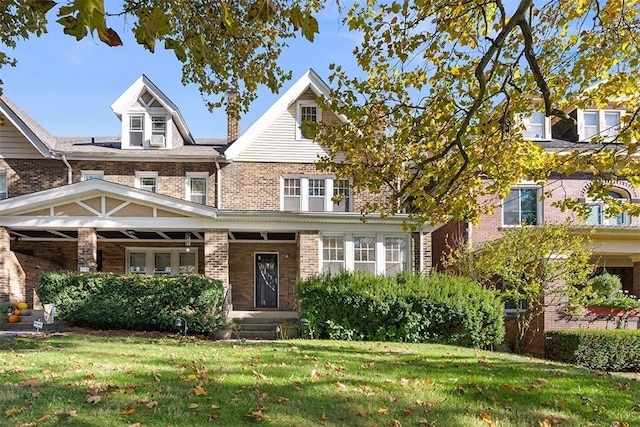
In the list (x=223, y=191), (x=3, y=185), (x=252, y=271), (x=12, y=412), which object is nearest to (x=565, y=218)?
(x=252, y=271)

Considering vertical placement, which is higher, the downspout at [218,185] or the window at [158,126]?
the window at [158,126]

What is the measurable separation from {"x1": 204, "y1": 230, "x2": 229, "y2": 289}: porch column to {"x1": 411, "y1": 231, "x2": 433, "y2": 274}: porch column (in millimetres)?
6698

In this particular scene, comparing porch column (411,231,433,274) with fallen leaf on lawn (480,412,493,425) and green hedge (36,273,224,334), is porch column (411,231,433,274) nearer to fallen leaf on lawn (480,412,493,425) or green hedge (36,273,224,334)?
green hedge (36,273,224,334)

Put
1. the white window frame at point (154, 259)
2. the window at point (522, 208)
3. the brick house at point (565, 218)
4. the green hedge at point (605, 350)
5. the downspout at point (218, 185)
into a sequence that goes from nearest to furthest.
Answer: the green hedge at point (605, 350) → the brick house at point (565, 218) → the downspout at point (218, 185) → the window at point (522, 208) → the white window frame at point (154, 259)

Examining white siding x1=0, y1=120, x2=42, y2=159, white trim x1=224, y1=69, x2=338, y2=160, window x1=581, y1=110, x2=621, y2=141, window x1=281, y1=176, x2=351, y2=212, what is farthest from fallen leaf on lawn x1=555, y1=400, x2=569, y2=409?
white siding x1=0, y1=120, x2=42, y2=159

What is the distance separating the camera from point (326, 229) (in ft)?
53.2

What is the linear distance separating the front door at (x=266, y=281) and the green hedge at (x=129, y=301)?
5.67 metres

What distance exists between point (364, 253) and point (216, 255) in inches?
206

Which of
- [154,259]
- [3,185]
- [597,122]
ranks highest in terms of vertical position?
[597,122]

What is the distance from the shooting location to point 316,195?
1856 centimetres

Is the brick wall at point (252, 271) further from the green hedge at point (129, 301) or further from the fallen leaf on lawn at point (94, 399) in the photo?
the fallen leaf on lawn at point (94, 399)

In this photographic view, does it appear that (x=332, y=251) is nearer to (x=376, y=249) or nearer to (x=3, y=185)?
(x=376, y=249)

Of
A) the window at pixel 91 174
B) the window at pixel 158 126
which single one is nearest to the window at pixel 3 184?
the window at pixel 91 174

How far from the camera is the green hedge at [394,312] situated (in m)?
12.5
